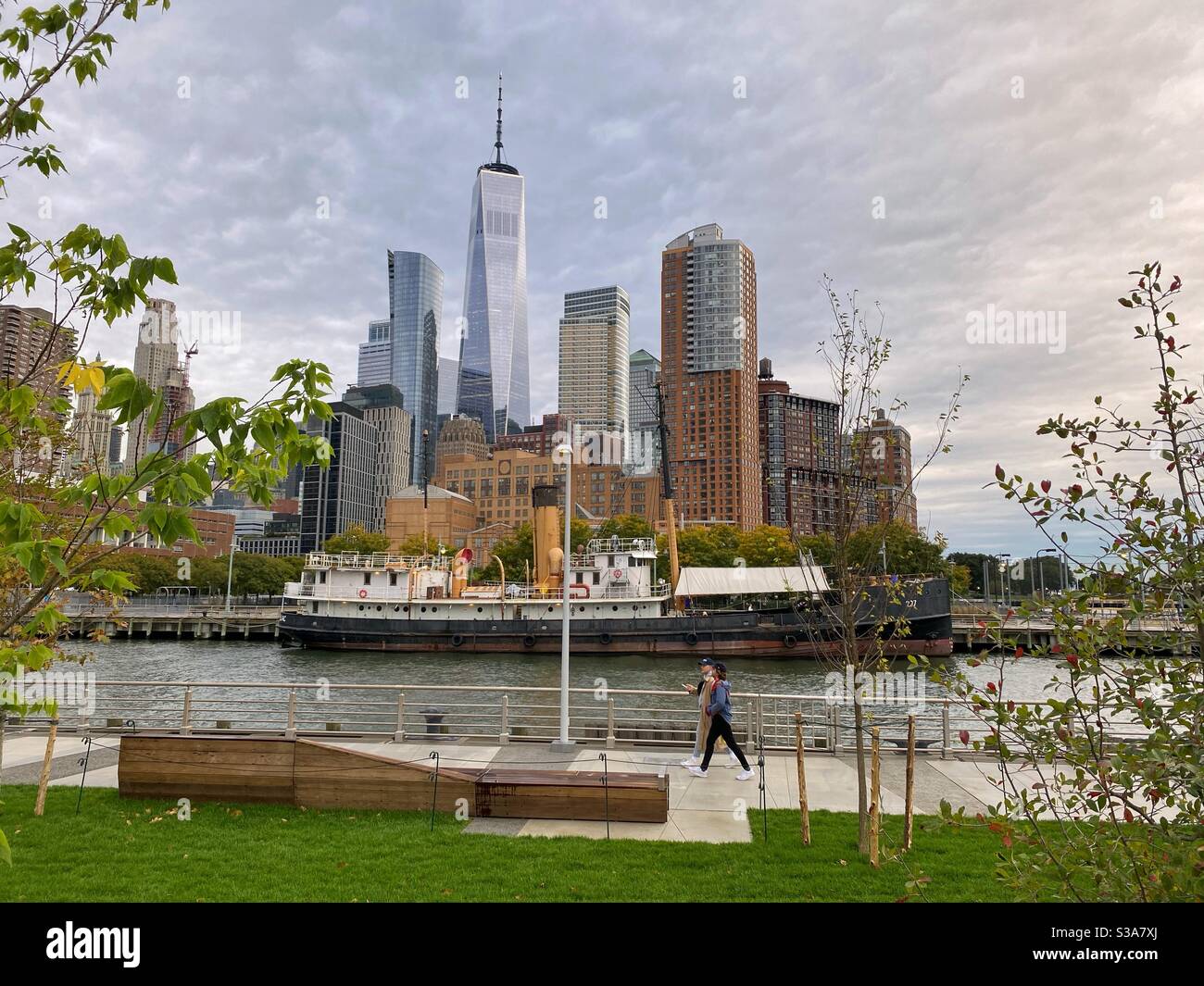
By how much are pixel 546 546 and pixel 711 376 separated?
122 m

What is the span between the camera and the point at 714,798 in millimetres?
10406

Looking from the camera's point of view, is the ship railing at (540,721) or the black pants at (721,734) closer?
the black pants at (721,734)

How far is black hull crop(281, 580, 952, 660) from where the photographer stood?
4700cm

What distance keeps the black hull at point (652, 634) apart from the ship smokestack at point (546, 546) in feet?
11.6

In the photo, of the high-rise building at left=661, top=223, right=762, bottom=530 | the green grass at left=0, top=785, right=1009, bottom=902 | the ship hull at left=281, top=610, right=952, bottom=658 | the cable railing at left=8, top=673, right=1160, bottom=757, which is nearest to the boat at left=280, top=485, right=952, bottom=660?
the ship hull at left=281, top=610, right=952, bottom=658

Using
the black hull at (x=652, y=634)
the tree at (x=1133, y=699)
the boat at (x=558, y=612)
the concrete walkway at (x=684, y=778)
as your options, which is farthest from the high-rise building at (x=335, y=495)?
the tree at (x=1133, y=699)

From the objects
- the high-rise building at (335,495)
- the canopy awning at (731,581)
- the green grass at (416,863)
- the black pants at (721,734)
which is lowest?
the green grass at (416,863)

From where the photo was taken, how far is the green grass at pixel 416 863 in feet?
22.2

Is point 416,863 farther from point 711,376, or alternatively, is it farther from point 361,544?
point 711,376

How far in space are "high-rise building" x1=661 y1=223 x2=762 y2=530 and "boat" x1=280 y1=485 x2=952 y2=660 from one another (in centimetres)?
10030

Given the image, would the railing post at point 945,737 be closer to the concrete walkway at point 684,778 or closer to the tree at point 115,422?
the concrete walkway at point 684,778
